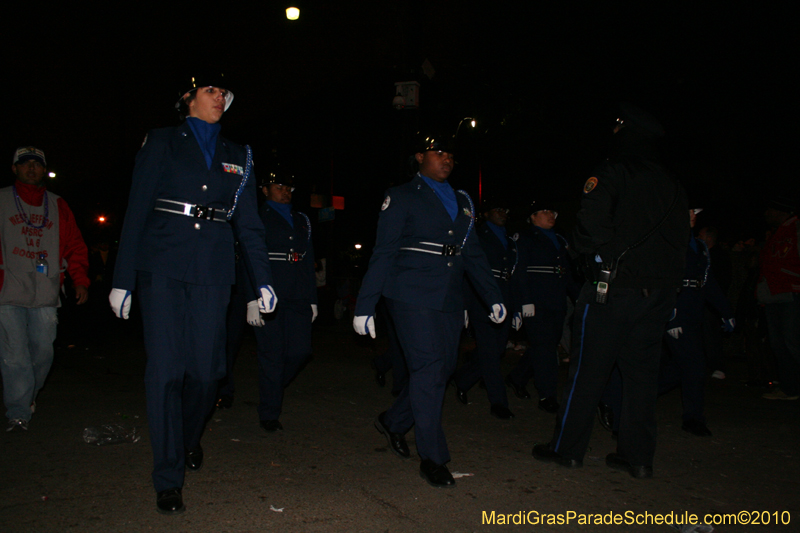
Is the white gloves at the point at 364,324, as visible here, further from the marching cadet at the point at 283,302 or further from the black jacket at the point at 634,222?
the black jacket at the point at 634,222

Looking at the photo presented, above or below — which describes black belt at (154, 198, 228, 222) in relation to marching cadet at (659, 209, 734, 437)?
above

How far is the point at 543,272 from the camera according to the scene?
6367 millimetres

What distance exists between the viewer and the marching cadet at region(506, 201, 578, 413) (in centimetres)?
611

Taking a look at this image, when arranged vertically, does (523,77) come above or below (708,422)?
above

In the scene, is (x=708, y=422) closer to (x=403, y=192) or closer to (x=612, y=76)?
(x=403, y=192)

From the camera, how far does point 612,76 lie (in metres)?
11.3

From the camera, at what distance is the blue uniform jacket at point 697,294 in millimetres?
5223

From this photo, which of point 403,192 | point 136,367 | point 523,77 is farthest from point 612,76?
point 136,367

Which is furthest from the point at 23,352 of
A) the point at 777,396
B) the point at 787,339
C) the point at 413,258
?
the point at 777,396

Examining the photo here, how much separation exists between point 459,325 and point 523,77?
9.91m

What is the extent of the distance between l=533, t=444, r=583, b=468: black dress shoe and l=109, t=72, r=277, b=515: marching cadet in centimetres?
211

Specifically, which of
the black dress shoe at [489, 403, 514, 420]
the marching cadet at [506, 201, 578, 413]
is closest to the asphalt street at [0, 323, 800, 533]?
the black dress shoe at [489, 403, 514, 420]

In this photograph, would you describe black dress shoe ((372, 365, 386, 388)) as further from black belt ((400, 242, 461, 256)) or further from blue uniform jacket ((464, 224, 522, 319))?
black belt ((400, 242, 461, 256))

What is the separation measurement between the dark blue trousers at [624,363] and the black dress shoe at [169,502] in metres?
2.44
